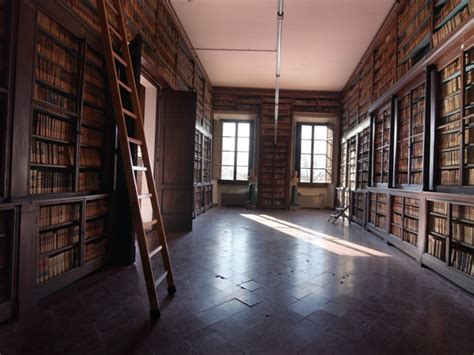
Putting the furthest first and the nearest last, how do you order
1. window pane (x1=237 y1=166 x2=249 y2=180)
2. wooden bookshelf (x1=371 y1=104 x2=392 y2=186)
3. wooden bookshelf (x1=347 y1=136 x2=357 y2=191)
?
window pane (x1=237 y1=166 x2=249 y2=180) < wooden bookshelf (x1=347 y1=136 x2=357 y2=191) < wooden bookshelf (x1=371 y1=104 x2=392 y2=186)

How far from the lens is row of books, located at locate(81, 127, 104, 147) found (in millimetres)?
2580

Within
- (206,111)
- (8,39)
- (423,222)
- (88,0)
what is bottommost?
(423,222)

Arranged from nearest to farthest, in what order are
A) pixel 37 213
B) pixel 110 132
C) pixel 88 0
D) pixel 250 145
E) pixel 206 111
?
pixel 37 213 → pixel 88 0 → pixel 110 132 → pixel 206 111 → pixel 250 145

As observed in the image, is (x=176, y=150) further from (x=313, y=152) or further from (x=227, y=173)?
(x=313, y=152)

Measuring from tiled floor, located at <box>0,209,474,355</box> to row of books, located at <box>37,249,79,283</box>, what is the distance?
18 cm

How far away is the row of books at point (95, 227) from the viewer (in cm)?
261

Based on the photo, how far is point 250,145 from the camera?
9930mm

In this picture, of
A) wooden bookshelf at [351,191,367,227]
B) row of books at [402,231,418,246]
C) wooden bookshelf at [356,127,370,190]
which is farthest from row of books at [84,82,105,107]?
wooden bookshelf at [356,127,370,190]

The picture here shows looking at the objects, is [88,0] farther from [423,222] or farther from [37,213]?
[423,222]

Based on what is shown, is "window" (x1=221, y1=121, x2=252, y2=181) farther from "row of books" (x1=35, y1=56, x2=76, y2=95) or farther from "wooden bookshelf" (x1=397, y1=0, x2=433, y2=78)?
"row of books" (x1=35, y1=56, x2=76, y2=95)

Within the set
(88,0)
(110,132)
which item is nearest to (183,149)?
(110,132)

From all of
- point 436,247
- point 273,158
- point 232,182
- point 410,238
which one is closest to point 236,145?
point 232,182

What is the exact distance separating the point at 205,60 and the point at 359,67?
4138 millimetres

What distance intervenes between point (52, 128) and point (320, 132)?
30.0 feet
